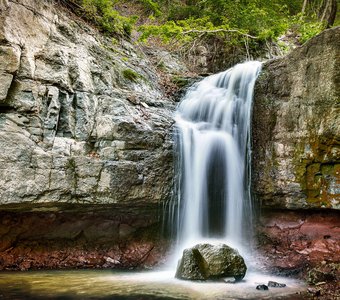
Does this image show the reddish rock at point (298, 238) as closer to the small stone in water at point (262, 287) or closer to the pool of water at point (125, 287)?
the pool of water at point (125, 287)

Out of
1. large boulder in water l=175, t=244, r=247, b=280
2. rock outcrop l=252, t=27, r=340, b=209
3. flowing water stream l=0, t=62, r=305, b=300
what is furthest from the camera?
rock outcrop l=252, t=27, r=340, b=209

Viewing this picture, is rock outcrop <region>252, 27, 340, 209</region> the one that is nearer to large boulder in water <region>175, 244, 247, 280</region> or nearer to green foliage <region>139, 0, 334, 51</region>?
large boulder in water <region>175, 244, 247, 280</region>

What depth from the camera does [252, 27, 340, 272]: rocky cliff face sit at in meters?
5.66

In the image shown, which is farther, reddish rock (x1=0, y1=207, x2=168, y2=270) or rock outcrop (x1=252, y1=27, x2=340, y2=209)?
reddish rock (x1=0, y1=207, x2=168, y2=270)

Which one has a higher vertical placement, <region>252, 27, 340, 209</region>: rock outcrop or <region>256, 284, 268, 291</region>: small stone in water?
<region>252, 27, 340, 209</region>: rock outcrop

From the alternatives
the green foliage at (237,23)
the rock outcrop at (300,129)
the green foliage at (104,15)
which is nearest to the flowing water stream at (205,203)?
the rock outcrop at (300,129)

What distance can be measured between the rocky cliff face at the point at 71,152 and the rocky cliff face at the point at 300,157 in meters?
1.93

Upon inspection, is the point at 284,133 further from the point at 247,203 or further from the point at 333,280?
the point at 333,280

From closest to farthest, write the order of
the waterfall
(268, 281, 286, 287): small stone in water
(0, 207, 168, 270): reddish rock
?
(268, 281, 286, 287): small stone in water
(0, 207, 168, 270): reddish rock
the waterfall

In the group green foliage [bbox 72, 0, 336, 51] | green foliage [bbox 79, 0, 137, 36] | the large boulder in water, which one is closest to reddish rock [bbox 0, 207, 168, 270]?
the large boulder in water

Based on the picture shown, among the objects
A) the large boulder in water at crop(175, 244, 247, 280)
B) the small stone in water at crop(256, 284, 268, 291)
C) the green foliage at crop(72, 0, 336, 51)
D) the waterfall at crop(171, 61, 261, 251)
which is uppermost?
the green foliage at crop(72, 0, 336, 51)

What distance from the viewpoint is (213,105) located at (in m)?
7.52

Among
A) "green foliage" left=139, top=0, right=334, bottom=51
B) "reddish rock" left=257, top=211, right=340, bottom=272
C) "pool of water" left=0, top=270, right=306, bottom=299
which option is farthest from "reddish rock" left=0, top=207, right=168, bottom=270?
"green foliage" left=139, top=0, right=334, bottom=51

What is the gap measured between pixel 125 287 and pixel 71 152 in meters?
2.36
